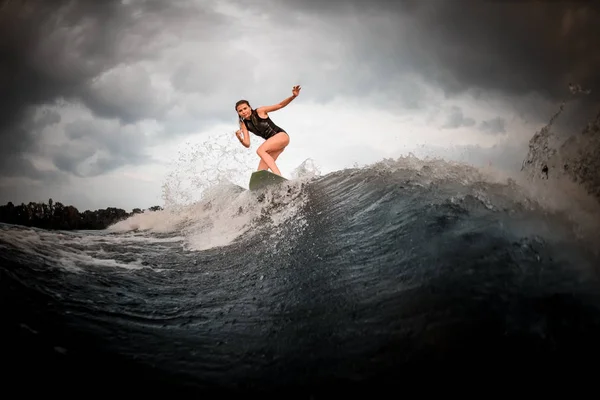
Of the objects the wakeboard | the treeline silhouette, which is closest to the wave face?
the wakeboard

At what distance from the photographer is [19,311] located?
2350mm

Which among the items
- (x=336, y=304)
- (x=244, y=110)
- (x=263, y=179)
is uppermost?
(x=244, y=110)

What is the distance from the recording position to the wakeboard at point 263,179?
6715 mm

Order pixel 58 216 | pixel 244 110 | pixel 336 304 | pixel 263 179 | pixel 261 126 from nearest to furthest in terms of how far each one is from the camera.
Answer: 1. pixel 336 304
2. pixel 263 179
3. pixel 244 110
4. pixel 261 126
5. pixel 58 216

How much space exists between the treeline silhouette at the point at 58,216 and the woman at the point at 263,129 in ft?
16.3

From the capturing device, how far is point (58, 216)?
12773mm

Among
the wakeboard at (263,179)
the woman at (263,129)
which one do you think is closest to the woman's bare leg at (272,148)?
the woman at (263,129)

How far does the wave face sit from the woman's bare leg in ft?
9.36

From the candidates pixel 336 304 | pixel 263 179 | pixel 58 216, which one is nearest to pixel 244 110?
pixel 263 179

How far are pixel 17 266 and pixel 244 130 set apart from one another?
494cm

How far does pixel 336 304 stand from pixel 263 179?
4.51m

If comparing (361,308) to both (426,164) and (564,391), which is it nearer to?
(564,391)

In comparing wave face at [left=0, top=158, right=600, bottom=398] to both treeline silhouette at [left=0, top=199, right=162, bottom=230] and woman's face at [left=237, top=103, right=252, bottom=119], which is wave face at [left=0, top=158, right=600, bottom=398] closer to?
woman's face at [left=237, top=103, right=252, bottom=119]

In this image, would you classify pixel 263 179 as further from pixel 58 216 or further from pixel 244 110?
pixel 58 216
